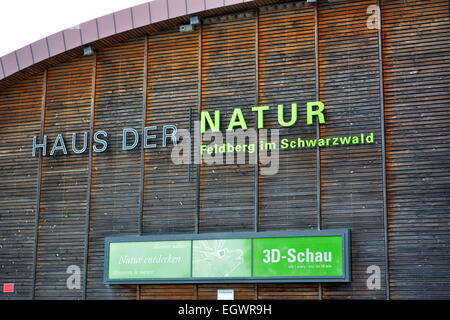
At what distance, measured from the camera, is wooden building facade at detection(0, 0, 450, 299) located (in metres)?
22.6

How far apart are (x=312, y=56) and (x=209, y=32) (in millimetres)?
3088

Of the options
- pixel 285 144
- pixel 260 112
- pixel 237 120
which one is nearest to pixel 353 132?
pixel 285 144

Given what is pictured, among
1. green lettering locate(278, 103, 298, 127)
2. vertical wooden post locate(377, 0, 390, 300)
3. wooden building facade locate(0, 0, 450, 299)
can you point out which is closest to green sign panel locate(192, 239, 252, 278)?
wooden building facade locate(0, 0, 450, 299)

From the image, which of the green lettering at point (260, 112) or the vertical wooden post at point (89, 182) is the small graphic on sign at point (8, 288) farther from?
the green lettering at point (260, 112)

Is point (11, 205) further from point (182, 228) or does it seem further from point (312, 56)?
point (312, 56)

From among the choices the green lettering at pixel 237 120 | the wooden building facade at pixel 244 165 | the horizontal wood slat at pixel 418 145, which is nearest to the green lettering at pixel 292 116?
the wooden building facade at pixel 244 165

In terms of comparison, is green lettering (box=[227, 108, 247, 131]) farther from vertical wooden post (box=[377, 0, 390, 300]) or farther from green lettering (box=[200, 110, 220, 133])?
vertical wooden post (box=[377, 0, 390, 300])

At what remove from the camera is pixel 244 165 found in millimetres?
24188

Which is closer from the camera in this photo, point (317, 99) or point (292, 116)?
point (317, 99)

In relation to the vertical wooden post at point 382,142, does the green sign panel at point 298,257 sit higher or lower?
lower

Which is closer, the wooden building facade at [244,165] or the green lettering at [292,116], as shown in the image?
the wooden building facade at [244,165]

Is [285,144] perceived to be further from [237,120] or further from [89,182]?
[89,182]

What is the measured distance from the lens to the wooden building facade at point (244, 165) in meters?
22.6

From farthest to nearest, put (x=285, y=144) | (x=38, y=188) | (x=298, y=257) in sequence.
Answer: (x=38, y=188), (x=285, y=144), (x=298, y=257)
